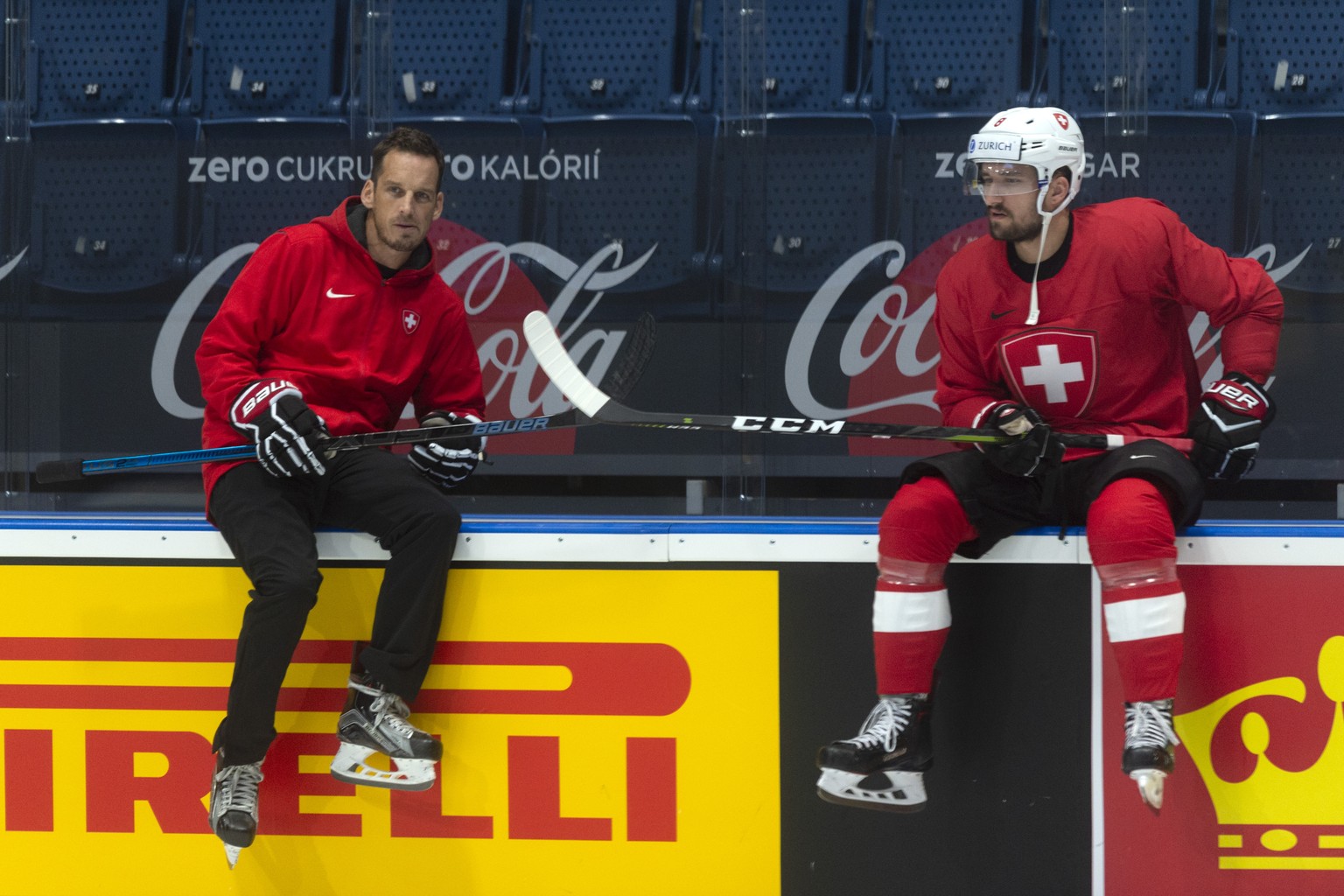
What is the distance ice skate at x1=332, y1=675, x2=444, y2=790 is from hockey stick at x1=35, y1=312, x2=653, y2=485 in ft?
1.18

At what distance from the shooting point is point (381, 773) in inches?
75.8

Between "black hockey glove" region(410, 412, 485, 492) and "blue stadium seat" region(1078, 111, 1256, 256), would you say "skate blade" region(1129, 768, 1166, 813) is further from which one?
"blue stadium seat" region(1078, 111, 1256, 256)

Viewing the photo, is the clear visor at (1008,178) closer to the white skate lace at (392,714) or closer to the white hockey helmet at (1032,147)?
the white hockey helmet at (1032,147)

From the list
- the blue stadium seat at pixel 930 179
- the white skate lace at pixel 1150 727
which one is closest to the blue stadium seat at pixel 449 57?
the blue stadium seat at pixel 930 179

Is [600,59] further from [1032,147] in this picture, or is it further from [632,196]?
[1032,147]

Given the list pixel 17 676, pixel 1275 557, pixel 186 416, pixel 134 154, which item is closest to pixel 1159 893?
pixel 1275 557

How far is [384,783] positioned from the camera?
1.90 metres

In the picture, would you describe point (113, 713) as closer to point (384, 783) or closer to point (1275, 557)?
point (384, 783)

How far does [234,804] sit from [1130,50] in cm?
290

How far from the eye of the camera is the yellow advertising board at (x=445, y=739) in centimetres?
196

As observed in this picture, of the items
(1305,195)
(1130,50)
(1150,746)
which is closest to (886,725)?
(1150,746)

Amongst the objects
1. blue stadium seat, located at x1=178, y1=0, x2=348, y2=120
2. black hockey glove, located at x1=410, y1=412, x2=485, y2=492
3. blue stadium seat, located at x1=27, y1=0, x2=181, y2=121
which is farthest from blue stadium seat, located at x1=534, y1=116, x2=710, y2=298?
black hockey glove, located at x1=410, y1=412, x2=485, y2=492

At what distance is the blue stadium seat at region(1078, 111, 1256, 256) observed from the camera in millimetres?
3635

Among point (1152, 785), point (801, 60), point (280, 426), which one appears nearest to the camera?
point (1152, 785)
